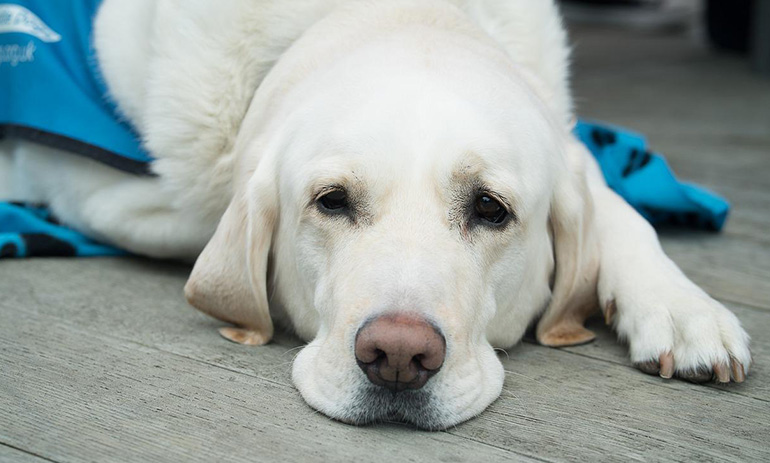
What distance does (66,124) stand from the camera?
3.00 metres

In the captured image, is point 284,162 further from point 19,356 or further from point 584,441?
point 584,441

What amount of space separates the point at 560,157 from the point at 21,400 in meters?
1.39

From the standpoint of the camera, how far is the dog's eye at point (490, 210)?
210cm

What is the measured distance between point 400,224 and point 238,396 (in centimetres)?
51

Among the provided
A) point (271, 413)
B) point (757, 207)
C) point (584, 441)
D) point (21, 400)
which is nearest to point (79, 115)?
point (21, 400)

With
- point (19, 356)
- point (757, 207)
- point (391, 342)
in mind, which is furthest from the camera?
point (757, 207)

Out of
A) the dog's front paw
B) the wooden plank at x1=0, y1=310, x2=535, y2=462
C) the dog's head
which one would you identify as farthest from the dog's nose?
the dog's front paw

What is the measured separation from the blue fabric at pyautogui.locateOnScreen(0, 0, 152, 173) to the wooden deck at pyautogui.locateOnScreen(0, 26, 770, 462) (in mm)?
395

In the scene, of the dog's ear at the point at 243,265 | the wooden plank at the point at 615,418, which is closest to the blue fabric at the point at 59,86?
the dog's ear at the point at 243,265

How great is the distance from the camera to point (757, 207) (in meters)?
3.98

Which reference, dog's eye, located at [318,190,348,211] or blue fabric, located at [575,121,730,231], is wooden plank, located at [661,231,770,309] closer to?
blue fabric, located at [575,121,730,231]

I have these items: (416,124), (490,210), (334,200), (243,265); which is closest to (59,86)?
(243,265)

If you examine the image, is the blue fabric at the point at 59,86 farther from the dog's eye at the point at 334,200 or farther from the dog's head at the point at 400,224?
the dog's eye at the point at 334,200

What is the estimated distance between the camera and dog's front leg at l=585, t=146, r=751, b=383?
2.18 metres
